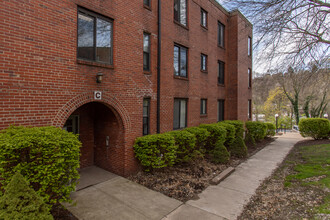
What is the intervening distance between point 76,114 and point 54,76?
2.16m

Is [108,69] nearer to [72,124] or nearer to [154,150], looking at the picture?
[72,124]

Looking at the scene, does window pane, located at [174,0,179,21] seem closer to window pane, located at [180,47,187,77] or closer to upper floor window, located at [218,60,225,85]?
window pane, located at [180,47,187,77]

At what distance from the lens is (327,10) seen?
261 inches

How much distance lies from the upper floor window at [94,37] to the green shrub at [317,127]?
53.3ft

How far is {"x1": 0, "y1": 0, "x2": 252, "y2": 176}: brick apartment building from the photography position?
4352 millimetres

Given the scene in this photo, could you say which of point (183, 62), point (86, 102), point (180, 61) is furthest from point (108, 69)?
point (183, 62)

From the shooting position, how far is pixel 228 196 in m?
5.62

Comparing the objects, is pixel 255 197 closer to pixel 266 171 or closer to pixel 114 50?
pixel 266 171

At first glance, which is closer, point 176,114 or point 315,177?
point 315,177

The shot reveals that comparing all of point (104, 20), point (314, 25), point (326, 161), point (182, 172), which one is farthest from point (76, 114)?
point (326, 161)

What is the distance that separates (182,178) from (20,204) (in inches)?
189

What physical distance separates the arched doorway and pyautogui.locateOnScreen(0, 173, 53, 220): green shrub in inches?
143

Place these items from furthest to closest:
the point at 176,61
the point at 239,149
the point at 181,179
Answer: the point at 239,149 → the point at 176,61 → the point at 181,179

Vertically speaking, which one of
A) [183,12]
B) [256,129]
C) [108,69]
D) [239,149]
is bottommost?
[239,149]
